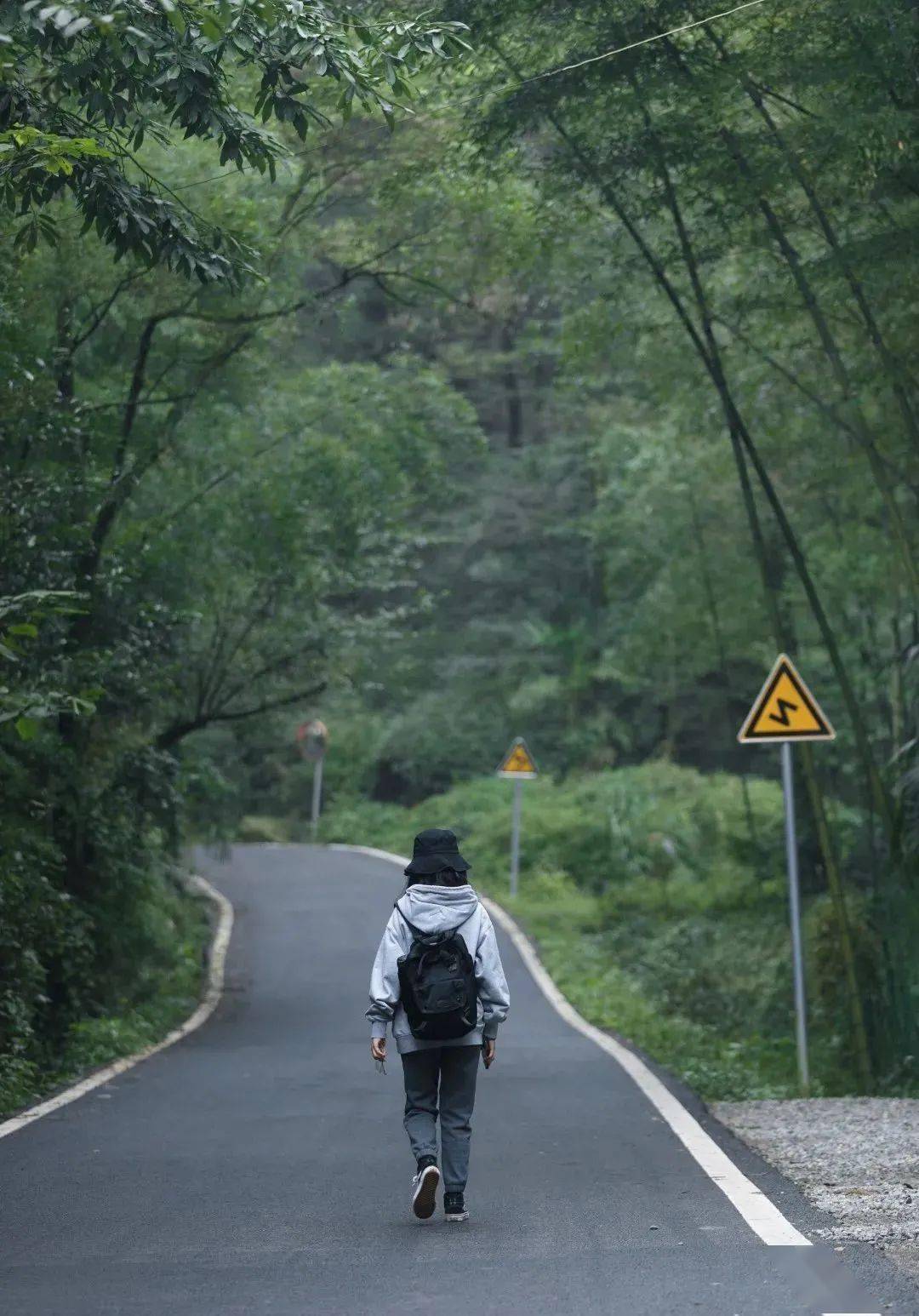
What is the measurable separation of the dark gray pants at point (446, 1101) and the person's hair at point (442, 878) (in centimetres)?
72

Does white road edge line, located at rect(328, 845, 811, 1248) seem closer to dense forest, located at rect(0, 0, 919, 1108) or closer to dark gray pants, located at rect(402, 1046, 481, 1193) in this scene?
dense forest, located at rect(0, 0, 919, 1108)

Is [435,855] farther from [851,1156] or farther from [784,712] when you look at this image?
[784,712]

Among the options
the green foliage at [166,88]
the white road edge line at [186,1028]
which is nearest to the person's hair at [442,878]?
the green foliage at [166,88]

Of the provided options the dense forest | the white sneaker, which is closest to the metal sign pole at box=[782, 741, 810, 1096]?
the dense forest

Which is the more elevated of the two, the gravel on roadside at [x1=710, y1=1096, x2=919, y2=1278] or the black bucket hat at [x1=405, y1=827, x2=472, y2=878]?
the black bucket hat at [x1=405, y1=827, x2=472, y2=878]

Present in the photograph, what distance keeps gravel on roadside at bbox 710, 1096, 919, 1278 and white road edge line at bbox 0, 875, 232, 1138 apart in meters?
4.49

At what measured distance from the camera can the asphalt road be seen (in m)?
5.69

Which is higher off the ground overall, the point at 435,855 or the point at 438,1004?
the point at 435,855

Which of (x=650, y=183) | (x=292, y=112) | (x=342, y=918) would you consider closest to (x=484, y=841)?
(x=342, y=918)

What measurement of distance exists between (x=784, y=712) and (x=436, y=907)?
607 centimetres

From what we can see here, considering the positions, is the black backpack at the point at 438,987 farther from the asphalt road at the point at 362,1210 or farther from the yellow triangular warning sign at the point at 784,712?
the yellow triangular warning sign at the point at 784,712

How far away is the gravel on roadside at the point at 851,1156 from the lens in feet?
22.0

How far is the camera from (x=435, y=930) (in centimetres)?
731

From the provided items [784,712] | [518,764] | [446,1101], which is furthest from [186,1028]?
[518,764]
